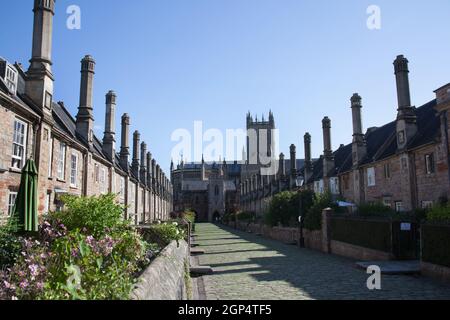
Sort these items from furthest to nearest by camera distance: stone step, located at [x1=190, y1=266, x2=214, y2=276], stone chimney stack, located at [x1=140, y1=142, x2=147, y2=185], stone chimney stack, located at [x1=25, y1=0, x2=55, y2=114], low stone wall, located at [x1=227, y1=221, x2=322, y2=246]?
stone chimney stack, located at [x1=140, y1=142, x2=147, y2=185]
low stone wall, located at [x1=227, y1=221, x2=322, y2=246]
stone chimney stack, located at [x1=25, y1=0, x2=55, y2=114]
stone step, located at [x1=190, y1=266, x2=214, y2=276]

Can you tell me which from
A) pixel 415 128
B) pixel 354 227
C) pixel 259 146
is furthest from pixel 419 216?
pixel 259 146

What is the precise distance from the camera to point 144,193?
5072 centimetres

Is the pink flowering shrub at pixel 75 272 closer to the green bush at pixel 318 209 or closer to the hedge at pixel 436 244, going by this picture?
the hedge at pixel 436 244

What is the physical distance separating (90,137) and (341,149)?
29694 millimetres

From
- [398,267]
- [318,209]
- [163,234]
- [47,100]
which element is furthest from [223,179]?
[398,267]

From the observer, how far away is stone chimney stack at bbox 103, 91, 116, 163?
3350cm

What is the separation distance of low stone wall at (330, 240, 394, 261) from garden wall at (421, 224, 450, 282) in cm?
324

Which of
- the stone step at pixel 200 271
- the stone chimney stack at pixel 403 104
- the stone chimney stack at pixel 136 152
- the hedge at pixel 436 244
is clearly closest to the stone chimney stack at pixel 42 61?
the stone step at pixel 200 271

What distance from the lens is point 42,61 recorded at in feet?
64.7

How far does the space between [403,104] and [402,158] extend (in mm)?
4189

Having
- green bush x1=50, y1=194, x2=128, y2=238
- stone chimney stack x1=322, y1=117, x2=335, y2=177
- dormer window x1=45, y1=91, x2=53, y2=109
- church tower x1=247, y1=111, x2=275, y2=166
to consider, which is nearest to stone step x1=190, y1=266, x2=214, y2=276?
green bush x1=50, y1=194, x2=128, y2=238

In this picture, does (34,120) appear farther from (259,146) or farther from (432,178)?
(259,146)

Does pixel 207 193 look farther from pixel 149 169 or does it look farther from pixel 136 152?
pixel 136 152

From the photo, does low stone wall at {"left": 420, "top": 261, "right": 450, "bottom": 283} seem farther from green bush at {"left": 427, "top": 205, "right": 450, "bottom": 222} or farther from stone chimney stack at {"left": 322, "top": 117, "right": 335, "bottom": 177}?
stone chimney stack at {"left": 322, "top": 117, "right": 335, "bottom": 177}
